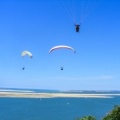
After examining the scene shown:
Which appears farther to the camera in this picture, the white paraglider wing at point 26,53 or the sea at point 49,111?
the sea at point 49,111

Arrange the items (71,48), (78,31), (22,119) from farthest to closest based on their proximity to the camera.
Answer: (22,119)
(71,48)
(78,31)

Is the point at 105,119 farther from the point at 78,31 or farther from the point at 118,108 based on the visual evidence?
the point at 78,31

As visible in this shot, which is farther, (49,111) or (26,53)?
(49,111)

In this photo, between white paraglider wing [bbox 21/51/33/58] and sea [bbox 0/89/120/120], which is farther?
sea [bbox 0/89/120/120]

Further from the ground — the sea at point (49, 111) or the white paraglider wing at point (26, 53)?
the white paraglider wing at point (26, 53)

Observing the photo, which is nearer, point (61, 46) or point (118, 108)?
point (118, 108)

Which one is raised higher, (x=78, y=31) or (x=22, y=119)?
(x=78, y=31)

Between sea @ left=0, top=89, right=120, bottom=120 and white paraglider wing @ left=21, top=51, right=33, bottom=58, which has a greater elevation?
white paraglider wing @ left=21, top=51, right=33, bottom=58

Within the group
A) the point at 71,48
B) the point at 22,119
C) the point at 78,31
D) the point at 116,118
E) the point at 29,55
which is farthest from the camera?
the point at 22,119

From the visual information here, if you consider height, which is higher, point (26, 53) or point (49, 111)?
point (26, 53)

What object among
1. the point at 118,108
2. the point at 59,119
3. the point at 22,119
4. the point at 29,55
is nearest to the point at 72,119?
the point at 59,119
